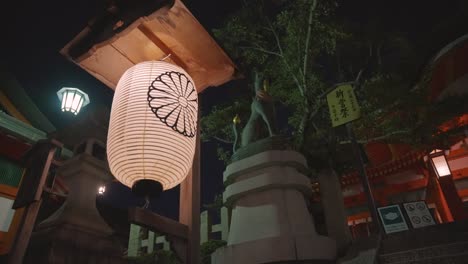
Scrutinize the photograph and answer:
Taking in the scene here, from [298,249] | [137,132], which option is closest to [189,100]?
[137,132]

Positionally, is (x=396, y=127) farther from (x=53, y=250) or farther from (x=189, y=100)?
(x=53, y=250)

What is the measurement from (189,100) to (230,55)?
4.07 ft

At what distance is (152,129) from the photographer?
10.5 feet

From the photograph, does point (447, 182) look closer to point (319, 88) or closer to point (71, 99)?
point (319, 88)

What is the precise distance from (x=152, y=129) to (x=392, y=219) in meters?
7.30

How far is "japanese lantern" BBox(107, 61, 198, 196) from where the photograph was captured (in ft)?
10.1

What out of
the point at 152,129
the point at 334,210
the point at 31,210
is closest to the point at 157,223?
the point at 152,129


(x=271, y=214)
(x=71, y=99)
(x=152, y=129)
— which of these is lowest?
(x=271, y=214)

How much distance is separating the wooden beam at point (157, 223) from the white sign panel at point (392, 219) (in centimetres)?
633

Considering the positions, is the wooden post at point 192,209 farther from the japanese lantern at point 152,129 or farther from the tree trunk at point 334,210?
the tree trunk at point 334,210

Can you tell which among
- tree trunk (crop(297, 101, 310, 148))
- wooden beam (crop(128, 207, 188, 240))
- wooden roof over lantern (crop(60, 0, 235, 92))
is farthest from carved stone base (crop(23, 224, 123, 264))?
tree trunk (crop(297, 101, 310, 148))

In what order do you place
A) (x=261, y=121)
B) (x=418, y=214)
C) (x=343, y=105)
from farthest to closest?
(x=261, y=121), (x=418, y=214), (x=343, y=105)

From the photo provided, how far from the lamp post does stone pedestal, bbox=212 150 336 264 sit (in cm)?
745

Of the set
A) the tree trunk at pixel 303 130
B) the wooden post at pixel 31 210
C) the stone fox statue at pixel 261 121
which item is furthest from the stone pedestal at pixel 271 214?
the wooden post at pixel 31 210
